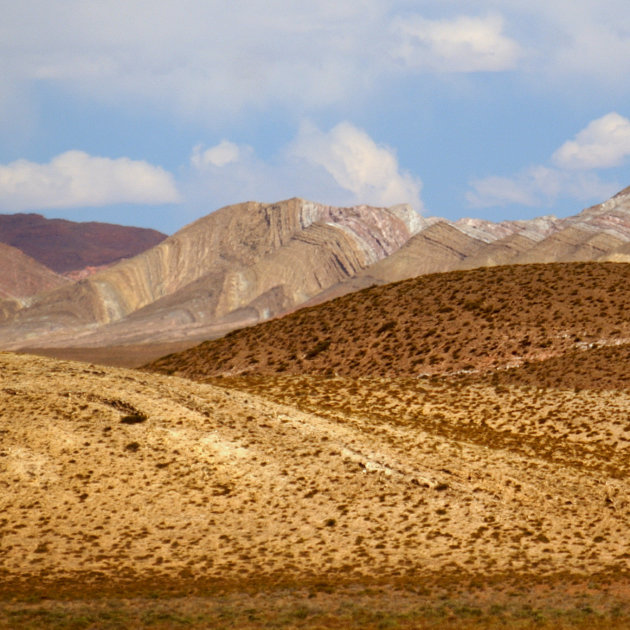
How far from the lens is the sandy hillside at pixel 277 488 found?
23922 mm

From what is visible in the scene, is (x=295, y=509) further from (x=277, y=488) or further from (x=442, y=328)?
(x=442, y=328)

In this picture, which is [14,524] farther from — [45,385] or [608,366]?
[608,366]

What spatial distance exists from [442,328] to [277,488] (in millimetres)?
26418

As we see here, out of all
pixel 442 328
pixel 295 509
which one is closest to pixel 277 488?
pixel 295 509

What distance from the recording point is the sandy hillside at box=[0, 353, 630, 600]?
23.9m

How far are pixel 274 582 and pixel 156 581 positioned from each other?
9.47ft

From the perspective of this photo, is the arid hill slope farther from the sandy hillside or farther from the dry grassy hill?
the sandy hillside

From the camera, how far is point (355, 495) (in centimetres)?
2875

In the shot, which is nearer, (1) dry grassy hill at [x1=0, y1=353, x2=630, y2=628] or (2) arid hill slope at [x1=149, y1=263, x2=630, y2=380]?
(1) dry grassy hill at [x1=0, y1=353, x2=630, y2=628]

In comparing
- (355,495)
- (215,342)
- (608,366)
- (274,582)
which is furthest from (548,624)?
(215,342)

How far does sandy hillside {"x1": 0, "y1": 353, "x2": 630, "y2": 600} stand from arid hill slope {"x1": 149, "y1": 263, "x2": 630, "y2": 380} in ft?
31.5

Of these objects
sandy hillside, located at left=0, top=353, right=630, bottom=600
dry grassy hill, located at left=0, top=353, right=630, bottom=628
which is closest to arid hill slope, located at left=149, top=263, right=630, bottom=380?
dry grassy hill, located at left=0, top=353, right=630, bottom=628

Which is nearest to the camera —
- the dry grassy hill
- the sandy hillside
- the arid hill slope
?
the dry grassy hill

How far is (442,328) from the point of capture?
176 feet
